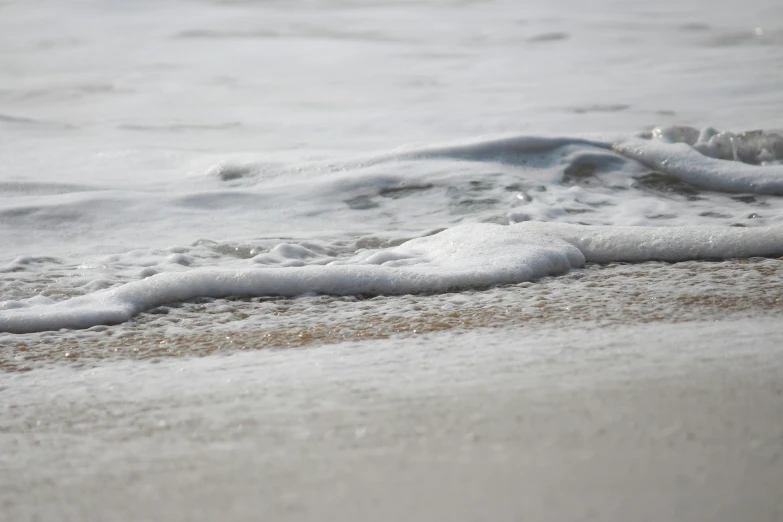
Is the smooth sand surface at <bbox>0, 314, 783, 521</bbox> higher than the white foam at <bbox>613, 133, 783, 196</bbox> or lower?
lower

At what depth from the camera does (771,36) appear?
290 inches

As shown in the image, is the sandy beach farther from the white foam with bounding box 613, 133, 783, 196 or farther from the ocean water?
the white foam with bounding box 613, 133, 783, 196

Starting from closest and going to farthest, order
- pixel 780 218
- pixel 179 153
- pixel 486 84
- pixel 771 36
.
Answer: pixel 780 218 < pixel 179 153 < pixel 486 84 < pixel 771 36

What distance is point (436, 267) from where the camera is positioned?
2.57 m

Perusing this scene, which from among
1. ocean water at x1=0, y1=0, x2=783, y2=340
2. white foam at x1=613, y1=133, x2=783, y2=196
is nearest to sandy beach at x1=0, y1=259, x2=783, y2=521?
ocean water at x1=0, y1=0, x2=783, y2=340

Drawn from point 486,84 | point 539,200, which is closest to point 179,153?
point 539,200

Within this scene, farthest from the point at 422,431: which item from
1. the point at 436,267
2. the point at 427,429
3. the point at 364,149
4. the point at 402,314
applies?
the point at 364,149

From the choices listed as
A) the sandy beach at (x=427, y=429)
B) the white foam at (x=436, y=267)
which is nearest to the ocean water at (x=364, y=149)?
the white foam at (x=436, y=267)

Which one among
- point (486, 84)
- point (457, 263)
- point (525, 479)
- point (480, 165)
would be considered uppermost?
point (486, 84)

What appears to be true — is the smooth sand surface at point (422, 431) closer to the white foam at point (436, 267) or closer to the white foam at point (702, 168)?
the white foam at point (436, 267)

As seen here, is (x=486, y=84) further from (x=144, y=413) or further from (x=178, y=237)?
(x=144, y=413)

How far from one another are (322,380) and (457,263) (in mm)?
988

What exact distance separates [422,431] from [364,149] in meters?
3.31

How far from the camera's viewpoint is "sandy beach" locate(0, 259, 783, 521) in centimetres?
123
